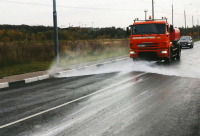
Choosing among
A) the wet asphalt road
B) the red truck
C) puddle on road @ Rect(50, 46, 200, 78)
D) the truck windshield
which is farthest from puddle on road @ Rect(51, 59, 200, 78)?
the wet asphalt road

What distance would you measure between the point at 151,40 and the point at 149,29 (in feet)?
2.52

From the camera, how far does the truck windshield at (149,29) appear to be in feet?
55.1

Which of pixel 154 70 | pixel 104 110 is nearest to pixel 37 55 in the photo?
pixel 154 70

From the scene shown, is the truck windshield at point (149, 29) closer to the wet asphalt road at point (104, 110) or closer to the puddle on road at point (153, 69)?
the puddle on road at point (153, 69)

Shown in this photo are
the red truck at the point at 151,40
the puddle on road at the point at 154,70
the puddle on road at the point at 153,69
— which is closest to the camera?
the puddle on road at the point at 154,70

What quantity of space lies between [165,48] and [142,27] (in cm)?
189

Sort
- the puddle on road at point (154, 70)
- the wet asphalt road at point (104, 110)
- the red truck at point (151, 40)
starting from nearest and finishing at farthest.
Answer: the wet asphalt road at point (104, 110)
the puddle on road at point (154, 70)
the red truck at point (151, 40)

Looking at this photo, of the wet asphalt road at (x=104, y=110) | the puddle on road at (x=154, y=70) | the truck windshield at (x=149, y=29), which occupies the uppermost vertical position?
the truck windshield at (x=149, y=29)

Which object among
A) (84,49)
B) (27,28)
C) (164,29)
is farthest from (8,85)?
(27,28)

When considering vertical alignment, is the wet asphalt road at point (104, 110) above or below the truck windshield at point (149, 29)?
below

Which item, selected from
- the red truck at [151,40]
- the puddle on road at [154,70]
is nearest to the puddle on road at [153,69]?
the puddle on road at [154,70]

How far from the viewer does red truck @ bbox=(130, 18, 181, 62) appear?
16.5 meters

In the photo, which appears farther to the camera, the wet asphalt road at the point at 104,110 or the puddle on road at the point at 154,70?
the puddle on road at the point at 154,70

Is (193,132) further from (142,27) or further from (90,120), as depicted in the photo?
(142,27)
